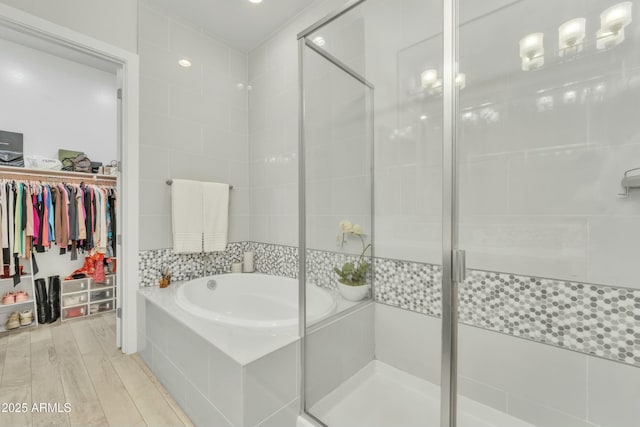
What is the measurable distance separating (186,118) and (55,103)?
1.93 m

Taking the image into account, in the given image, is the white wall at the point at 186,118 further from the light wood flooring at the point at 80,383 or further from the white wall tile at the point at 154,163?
the light wood flooring at the point at 80,383

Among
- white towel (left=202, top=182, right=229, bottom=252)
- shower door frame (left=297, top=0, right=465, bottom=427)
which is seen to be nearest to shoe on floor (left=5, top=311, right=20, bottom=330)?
white towel (left=202, top=182, right=229, bottom=252)

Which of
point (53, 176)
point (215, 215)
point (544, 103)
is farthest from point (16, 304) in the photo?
point (544, 103)

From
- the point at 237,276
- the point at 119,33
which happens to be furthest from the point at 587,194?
the point at 119,33

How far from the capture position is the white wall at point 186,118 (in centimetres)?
218

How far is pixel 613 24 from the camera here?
1.05 metres

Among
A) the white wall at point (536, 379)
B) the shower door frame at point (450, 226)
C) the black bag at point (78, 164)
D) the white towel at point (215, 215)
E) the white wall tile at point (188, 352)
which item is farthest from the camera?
the black bag at point (78, 164)

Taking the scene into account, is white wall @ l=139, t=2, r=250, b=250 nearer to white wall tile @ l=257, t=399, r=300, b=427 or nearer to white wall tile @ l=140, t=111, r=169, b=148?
white wall tile @ l=140, t=111, r=169, b=148

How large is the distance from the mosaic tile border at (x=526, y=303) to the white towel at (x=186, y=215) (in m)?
1.31

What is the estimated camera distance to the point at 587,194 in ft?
3.67

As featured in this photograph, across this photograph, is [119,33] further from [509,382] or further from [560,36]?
[509,382]

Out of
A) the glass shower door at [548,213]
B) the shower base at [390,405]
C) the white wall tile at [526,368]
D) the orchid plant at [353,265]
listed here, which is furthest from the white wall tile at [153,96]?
the white wall tile at [526,368]

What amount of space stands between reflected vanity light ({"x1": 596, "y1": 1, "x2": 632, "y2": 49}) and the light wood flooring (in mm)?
2514

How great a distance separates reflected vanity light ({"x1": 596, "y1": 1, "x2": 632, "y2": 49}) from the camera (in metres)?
1.03
